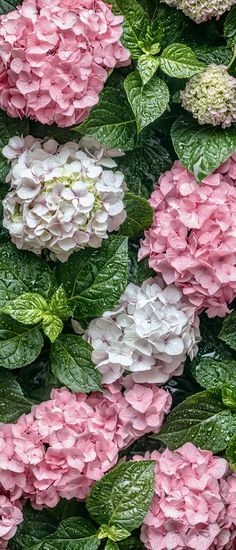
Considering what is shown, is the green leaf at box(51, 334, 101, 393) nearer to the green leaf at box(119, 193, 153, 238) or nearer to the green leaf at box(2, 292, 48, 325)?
the green leaf at box(2, 292, 48, 325)

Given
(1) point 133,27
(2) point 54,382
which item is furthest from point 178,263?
(1) point 133,27

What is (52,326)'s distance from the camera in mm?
1475

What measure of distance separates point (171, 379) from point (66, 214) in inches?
13.3

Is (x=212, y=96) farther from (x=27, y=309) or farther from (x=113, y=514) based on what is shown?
(x=113, y=514)

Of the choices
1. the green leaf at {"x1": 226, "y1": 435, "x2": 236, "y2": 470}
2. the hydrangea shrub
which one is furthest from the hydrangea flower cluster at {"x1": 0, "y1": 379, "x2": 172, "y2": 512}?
the green leaf at {"x1": 226, "y1": 435, "x2": 236, "y2": 470}

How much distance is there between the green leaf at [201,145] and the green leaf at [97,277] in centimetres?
15

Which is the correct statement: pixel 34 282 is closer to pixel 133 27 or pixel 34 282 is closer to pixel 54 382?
pixel 54 382

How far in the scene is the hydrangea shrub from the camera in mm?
1453

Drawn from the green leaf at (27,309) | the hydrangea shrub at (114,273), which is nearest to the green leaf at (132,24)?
the hydrangea shrub at (114,273)

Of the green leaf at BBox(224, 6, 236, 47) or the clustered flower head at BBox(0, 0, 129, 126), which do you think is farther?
the green leaf at BBox(224, 6, 236, 47)

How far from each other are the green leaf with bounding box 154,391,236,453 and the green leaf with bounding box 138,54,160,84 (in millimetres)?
476

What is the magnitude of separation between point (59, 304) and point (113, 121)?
→ 288 mm

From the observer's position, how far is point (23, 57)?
1.43 m

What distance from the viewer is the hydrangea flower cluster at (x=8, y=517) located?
4.83ft
